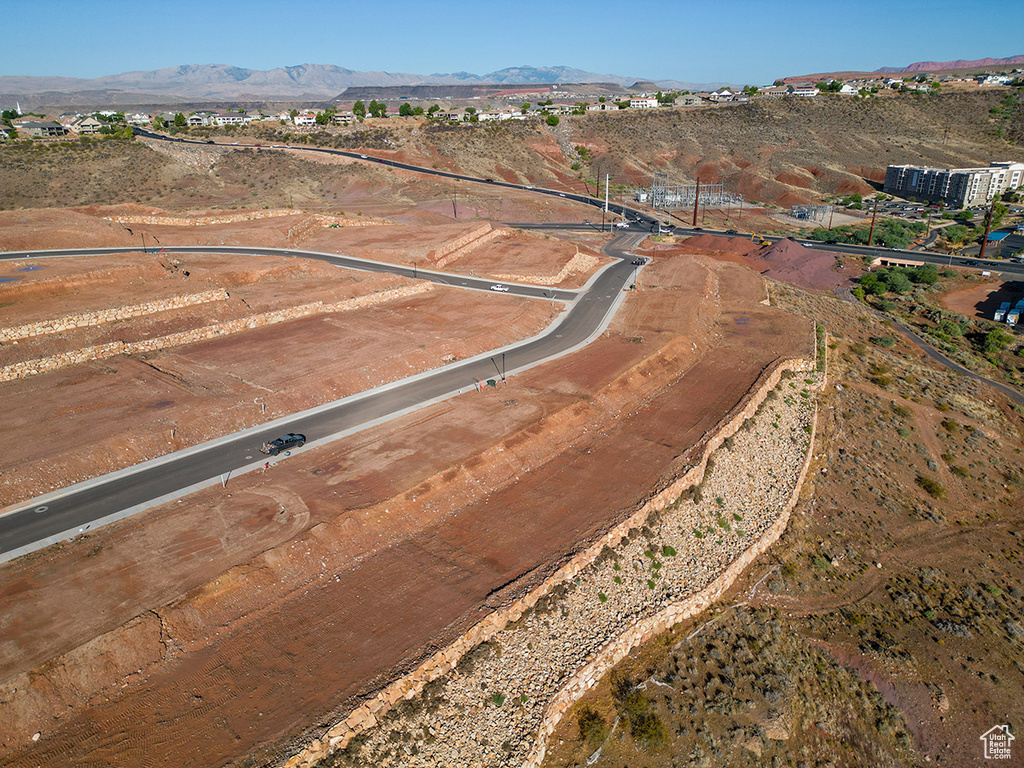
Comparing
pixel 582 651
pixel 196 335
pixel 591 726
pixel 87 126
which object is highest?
pixel 87 126

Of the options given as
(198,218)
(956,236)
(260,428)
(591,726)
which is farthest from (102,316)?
(956,236)

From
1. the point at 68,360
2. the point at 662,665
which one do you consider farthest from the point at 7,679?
the point at 68,360

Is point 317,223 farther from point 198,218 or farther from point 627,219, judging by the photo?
point 627,219

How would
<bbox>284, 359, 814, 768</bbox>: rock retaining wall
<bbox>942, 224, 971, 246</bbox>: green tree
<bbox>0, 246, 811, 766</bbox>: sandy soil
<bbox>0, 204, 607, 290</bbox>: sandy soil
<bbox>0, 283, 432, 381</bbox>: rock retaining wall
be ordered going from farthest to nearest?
<bbox>942, 224, 971, 246</bbox>: green tree < <bbox>0, 204, 607, 290</bbox>: sandy soil < <bbox>0, 283, 432, 381</bbox>: rock retaining wall < <bbox>284, 359, 814, 768</bbox>: rock retaining wall < <bbox>0, 246, 811, 766</bbox>: sandy soil

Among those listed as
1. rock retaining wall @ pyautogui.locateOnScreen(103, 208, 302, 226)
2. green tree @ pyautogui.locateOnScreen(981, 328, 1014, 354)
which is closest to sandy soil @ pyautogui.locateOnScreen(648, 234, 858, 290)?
green tree @ pyautogui.locateOnScreen(981, 328, 1014, 354)

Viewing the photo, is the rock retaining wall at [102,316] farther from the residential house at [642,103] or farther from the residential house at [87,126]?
the residential house at [642,103]

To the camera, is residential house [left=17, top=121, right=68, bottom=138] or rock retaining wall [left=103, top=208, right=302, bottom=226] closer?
rock retaining wall [left=103, top=208, right=302, bottom=226]

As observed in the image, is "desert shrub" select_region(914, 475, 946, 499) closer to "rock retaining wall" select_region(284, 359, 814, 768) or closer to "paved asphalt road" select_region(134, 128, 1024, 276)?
"rock retaining wall" select_region(284, 359, 814, 768)

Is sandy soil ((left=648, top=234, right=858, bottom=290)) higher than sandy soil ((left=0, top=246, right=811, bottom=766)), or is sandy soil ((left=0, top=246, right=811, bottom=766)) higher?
sandy soil ((left=648, top=234, right=858, bottom=290))
